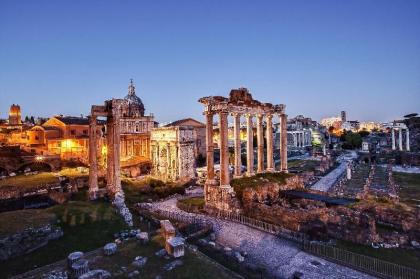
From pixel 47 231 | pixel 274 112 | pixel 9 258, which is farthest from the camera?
pixel 274 112

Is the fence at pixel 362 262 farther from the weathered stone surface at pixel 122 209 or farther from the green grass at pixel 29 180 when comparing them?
the green grass at pixel 29 180

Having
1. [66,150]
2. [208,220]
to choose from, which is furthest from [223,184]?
[66,150]

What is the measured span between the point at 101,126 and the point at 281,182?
46.3 m

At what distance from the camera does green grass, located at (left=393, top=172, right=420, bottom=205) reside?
29.7m

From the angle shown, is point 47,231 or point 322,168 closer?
point 47,231

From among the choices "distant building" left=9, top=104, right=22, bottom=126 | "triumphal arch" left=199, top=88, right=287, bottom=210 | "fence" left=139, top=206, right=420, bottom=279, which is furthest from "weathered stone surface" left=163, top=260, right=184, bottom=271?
"distant building" left=9, top=104, right=22, bottom=126

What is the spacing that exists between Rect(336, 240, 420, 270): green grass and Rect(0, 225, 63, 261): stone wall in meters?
18.7

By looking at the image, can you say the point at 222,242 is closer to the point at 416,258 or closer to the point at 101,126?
the point at 416,258

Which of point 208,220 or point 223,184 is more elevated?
point 223,184

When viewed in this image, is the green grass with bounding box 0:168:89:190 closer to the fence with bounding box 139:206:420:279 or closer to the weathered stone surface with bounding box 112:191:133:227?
the weathered stone surface with bounding box 112:191:133:227

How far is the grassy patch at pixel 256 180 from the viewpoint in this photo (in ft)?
86.8

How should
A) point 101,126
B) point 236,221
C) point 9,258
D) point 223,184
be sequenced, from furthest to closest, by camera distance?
point 101,126, point 223,184, point 236,221, point 9,258

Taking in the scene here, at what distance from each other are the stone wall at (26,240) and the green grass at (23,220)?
58 centimetres

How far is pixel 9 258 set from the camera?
596 inches
